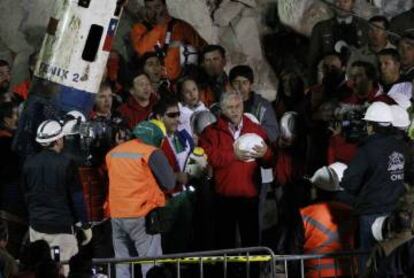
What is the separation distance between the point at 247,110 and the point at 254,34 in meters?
3.72

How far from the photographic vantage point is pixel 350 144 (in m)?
14.2

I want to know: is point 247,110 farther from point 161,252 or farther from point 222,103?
point 161,252

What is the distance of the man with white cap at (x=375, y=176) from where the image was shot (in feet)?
42.1

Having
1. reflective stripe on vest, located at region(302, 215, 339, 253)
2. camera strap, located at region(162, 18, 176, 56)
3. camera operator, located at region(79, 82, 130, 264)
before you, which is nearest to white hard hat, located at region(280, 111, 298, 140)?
camera operator, located at region(79, 82, 130, 264)

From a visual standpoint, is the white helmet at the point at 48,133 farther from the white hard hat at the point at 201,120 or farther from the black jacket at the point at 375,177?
the black jacket at the point at 375,177

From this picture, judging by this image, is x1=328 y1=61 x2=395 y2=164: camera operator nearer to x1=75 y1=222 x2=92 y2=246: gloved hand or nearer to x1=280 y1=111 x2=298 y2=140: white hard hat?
x1=280 y1=111 x2=298 y2=140: white hard hat

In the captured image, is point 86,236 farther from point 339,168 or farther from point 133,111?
point 339,168

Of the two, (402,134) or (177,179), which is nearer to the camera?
(402,134)

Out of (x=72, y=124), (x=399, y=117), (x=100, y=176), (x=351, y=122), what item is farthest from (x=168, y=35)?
(x=399, y=117)

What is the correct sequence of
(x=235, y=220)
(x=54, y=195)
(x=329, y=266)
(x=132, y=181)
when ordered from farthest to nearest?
(x=235, y=220) < (x=54, y=195) < (x=132, y=181) < (x=329, y=266)

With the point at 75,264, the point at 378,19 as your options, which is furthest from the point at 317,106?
the point at 75,264

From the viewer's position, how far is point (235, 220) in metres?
14.6

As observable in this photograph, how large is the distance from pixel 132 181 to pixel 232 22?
5.74m

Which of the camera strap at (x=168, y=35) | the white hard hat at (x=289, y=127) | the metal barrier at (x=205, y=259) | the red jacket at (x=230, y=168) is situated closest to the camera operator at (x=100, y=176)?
the red jacket at (x=230, y=168)
